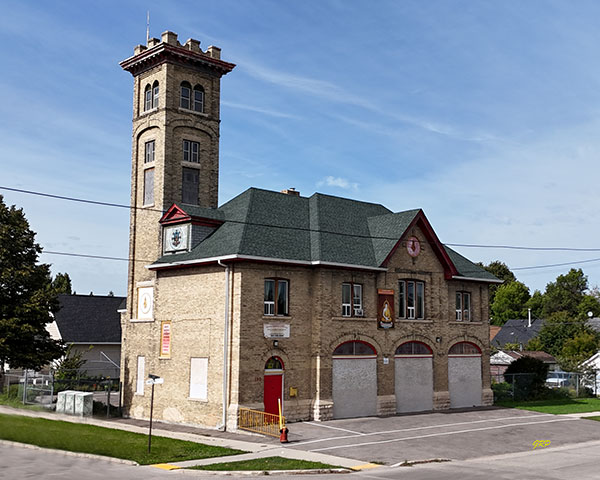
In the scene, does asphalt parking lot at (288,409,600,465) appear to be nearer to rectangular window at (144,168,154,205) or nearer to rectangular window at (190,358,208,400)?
rectangular window at (190,358,208,400)

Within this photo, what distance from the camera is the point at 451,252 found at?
144 feet

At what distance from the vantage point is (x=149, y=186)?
39.5 meters

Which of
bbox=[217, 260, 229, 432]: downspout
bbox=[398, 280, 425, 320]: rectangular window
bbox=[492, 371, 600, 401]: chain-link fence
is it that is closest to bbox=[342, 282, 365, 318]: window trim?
bbox=[398, 280, 425, 320]: rectangular window

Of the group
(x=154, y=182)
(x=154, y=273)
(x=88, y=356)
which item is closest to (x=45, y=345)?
(x=154, y=273)

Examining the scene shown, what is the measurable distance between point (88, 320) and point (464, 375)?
112ft

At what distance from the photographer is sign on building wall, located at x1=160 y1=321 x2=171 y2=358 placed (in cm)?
3584

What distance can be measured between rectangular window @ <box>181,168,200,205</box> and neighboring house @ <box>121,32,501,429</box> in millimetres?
64

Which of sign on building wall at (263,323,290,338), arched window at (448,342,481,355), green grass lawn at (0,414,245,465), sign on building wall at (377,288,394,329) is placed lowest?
green grass lawn at (0,414,245,465)

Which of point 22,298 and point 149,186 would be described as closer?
point 149,186

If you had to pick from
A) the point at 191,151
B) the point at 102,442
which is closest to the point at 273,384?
the point at 102,442

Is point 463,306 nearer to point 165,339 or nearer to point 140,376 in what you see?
point 165,339

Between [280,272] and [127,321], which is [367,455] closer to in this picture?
Answer: [280,272]

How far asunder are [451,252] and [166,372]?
1948 cm

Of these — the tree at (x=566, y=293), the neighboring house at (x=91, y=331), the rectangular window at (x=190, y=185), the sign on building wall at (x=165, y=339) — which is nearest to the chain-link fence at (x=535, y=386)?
the sign on building wall at (x=165, y=339)
